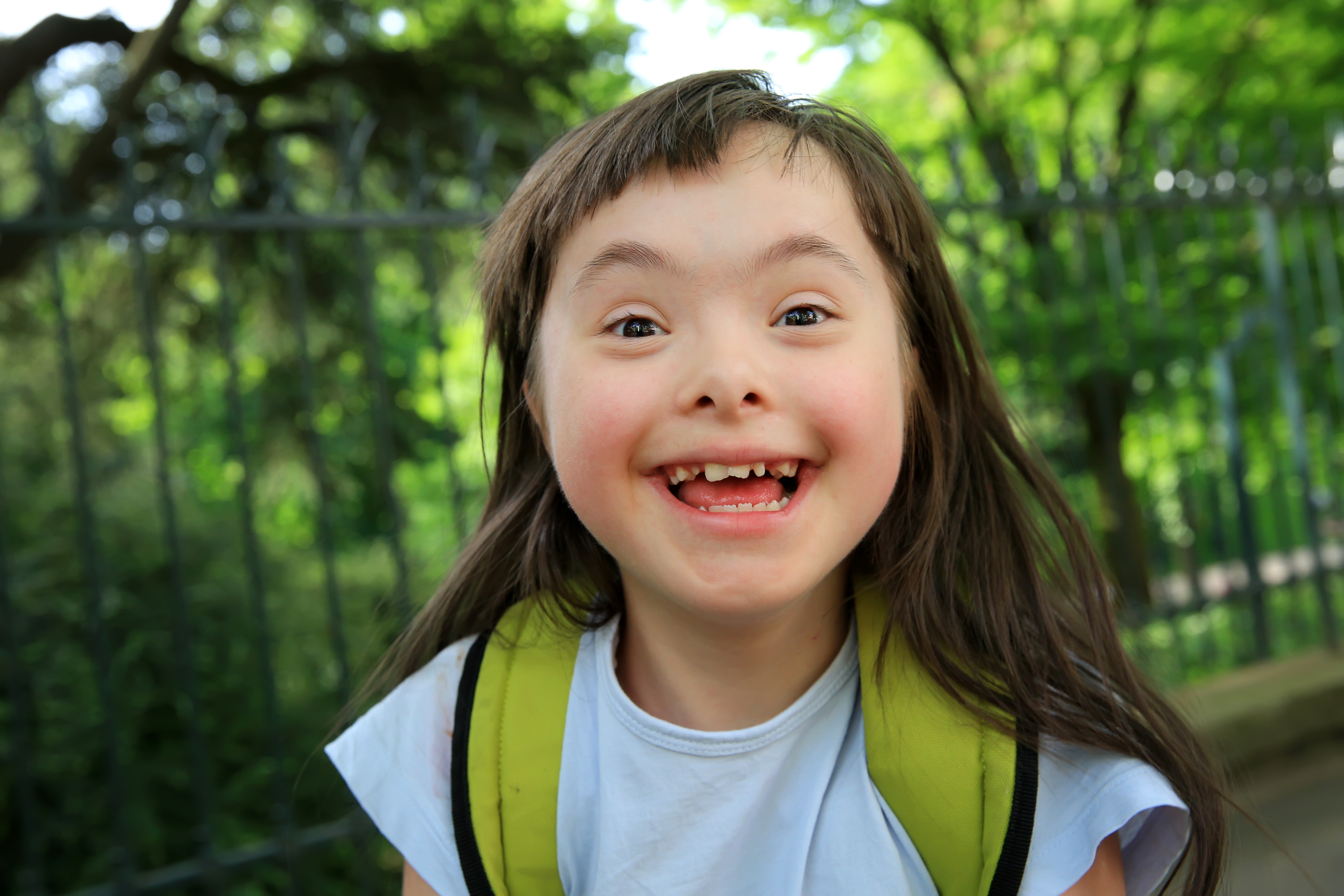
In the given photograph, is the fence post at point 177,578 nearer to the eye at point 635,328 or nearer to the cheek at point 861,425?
the eye at point 635,328

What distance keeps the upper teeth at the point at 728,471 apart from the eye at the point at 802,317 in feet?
0.56

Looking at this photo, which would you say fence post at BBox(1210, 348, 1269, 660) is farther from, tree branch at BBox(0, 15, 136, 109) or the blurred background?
tree branch at BBox(0, 15, 136, 109)

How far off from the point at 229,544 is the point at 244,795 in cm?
109

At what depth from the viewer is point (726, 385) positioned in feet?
3.59

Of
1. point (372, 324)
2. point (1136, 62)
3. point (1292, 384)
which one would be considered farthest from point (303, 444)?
point (1136, 62)

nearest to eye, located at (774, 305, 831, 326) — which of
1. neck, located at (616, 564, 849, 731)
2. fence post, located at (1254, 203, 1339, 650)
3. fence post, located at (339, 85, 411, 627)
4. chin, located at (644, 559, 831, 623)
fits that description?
chin, located at (644, 559, 831, 623)

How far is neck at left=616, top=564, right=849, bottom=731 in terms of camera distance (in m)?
1.36

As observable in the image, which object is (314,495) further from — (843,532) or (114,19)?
(843,532)

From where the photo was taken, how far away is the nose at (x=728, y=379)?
3.60ft

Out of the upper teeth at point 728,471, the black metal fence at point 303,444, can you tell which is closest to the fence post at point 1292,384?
the black metal fence at point 303,444

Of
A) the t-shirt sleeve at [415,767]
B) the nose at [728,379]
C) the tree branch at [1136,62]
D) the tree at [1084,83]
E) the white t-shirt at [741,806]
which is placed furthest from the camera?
the tree branch at [1136,62]

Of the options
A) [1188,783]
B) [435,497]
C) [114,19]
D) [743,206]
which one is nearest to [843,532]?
[743,206]

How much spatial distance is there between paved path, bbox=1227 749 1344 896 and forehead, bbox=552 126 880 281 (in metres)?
2.08

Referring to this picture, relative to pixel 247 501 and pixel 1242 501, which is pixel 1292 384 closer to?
pixel 1242 501
